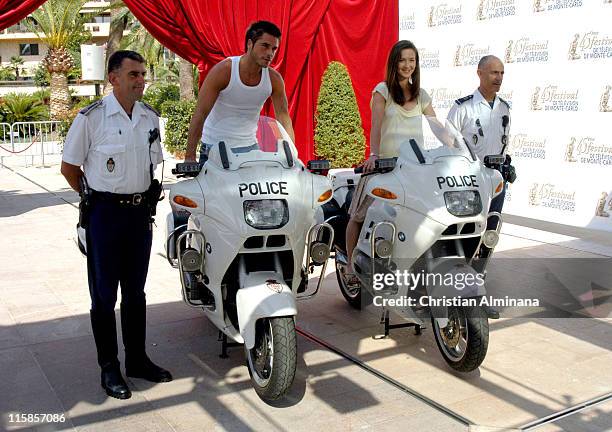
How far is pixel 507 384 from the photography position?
3.96 meters

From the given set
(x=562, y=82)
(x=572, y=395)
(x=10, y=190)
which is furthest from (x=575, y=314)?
(x=10, y=190)

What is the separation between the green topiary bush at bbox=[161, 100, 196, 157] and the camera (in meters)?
15.9

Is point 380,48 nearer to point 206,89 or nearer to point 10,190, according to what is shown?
point 10,190

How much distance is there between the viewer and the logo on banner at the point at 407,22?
10.8 m

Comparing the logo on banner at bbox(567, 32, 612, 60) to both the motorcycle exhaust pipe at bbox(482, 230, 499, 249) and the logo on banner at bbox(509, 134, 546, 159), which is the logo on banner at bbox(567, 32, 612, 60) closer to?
the logo on banner at bbox(509, 134, 546, 159)

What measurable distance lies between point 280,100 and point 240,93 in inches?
13.3

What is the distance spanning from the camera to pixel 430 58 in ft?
34.0

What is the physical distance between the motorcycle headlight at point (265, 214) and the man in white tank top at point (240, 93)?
630mm

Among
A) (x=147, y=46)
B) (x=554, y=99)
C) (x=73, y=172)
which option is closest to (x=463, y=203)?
(x=73, y=172)

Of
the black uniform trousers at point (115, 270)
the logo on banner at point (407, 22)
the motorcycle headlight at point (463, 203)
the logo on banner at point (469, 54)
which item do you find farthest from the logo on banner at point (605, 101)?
the black uniform trousers at point (115, 270)

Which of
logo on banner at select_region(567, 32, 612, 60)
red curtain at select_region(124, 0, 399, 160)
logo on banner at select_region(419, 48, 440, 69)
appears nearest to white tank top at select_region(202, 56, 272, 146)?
logo on banner at select_region(567, 32, 612, 60)

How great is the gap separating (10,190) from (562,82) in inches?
341

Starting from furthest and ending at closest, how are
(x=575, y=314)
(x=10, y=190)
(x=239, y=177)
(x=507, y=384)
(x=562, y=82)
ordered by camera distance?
(x=10, y=190), (x=562, y=82), (x=575, y=314), (x=507, y=384), (x=239, y=177)

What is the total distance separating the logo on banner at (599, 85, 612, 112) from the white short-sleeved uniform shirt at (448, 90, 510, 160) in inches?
124
